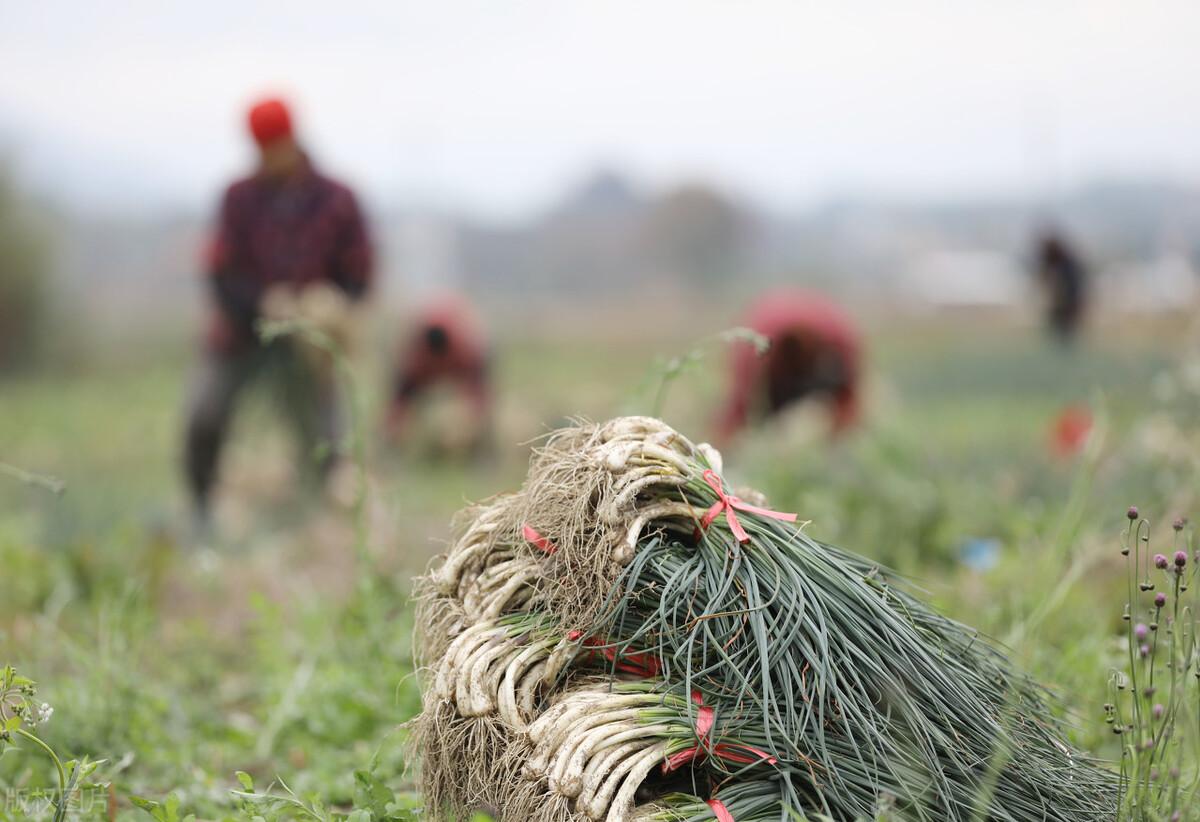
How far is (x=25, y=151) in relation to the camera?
63.8ft

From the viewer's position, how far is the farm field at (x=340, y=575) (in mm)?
3344

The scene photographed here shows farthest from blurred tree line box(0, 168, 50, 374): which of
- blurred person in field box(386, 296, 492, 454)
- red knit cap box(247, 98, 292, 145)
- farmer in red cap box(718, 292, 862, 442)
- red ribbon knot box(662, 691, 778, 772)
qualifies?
red ribbon knot box(662, 691, 778, 772)

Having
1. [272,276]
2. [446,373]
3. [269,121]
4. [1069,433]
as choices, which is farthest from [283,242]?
[1069,433]

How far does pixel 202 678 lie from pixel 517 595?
2.41 metres

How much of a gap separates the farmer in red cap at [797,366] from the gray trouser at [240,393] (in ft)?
8.40

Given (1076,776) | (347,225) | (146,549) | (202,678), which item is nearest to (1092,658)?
(1076,776)

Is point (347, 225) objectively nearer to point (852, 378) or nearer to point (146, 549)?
point (146, 549)

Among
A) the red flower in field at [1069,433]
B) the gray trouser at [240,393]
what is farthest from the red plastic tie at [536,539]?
the red flower in field at [1069,433]

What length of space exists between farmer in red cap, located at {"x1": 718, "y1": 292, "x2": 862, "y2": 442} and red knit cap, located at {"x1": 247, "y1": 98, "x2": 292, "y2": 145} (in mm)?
3024

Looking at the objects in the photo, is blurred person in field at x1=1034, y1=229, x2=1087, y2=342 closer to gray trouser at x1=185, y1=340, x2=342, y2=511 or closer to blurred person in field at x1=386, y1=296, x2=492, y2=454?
blurred person in field at x1=386, y1=296, x2=492, y2=454

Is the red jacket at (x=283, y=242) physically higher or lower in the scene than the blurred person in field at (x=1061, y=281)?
higher

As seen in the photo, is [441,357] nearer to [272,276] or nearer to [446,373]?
[446,373]

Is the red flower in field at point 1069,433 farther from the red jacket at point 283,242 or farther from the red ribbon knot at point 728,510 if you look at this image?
the red ribbon knot at point 728,510

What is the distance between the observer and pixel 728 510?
2381 millimetres
